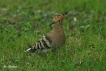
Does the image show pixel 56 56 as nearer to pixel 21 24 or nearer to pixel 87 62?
pixel 87 62

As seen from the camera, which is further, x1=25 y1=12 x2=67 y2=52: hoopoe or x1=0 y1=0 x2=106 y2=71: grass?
x1=25 y1=12 x2=67 y2=52: hoopoe

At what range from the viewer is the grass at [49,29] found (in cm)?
568

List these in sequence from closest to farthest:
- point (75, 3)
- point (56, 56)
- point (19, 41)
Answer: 1. point (56, 56)
2. point (19, 41)
3. point (75, 3)

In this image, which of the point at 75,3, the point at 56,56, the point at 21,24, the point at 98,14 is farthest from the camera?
the point at 75,3

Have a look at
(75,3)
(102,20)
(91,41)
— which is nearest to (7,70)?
(91,41)

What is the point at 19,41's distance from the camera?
6.64m

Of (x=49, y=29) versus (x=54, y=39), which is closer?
(x=54, y=39)

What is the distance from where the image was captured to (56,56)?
19.6 ft

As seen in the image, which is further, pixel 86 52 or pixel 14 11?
pixel 14 11

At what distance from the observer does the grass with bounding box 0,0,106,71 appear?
18.6ft

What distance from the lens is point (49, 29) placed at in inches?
297

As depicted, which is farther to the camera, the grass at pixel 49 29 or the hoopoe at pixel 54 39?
the hoopoe at pixel 54 39

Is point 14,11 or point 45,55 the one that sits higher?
point 14,11

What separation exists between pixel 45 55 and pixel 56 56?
19 centimetres
